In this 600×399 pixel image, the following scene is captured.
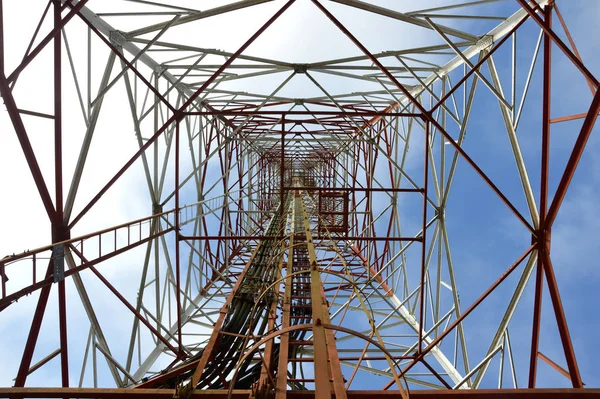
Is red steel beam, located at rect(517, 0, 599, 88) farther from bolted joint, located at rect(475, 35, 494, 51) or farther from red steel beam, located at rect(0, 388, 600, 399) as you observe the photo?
red steel beam, located at rect(0, 388, 600, 399)

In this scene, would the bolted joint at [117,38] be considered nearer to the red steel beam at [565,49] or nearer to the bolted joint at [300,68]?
the bolted joint at [300,68]

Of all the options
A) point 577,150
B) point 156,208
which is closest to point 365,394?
point 577,150

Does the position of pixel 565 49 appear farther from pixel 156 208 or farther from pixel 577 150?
pixel 156 208

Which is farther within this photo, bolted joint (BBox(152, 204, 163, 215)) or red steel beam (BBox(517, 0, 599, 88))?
bolted joint (BBox(152, 204, 163, 215))

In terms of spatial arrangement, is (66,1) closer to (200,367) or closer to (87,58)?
(87,58)

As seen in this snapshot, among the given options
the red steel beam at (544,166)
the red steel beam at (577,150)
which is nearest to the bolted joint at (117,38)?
the red steel beam at (544,166)

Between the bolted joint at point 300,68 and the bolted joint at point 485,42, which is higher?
the bolted joint at point 300,68

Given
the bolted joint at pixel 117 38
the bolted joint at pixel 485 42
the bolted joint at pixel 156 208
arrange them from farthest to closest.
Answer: the bolted joint at pixel 156 208 → the bolted joint at pixel 485 42 → the bolted joint at pixel 117 38

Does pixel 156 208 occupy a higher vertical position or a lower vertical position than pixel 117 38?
lower

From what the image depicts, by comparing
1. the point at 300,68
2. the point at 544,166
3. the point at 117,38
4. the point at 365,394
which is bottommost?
the point at 365,394

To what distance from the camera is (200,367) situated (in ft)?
15.5

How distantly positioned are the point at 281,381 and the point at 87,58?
25.7ft

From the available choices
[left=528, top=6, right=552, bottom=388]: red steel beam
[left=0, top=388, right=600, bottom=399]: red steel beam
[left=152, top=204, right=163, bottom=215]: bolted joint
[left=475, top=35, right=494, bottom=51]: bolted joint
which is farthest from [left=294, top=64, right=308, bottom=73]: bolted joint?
[left=0, top=388, right=600, bottom=399]: red steel beam

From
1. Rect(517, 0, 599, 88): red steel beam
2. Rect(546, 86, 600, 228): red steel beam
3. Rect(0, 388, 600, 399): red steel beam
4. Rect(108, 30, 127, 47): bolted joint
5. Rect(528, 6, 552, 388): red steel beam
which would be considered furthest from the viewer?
Rect(108, 30, 127, 47): bolted joint
